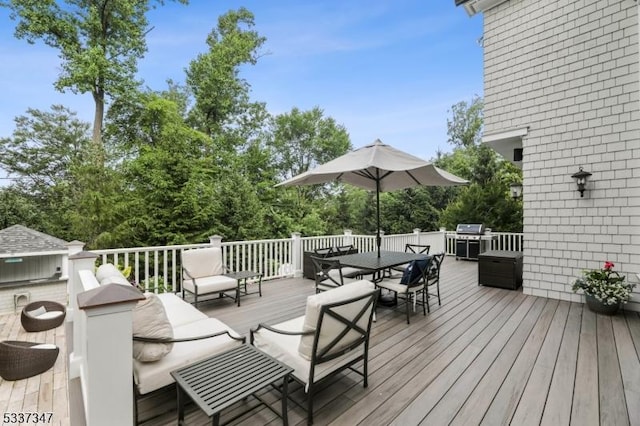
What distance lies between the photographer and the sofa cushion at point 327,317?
6.61 ft

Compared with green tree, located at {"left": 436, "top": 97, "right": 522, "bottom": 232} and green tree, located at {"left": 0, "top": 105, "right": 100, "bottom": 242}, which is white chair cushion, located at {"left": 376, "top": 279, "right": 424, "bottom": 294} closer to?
green tree, located at {"left": 436, "top": 97, "right": 522, "bottom": 232}

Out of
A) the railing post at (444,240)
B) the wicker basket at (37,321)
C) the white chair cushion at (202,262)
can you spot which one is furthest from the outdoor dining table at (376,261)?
the railing post at (444,240)

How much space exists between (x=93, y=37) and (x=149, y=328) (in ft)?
46.2

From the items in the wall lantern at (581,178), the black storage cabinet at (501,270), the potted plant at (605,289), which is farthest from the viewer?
the black storage cabinet at (501,270)

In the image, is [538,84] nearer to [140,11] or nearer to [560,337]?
[560,337]

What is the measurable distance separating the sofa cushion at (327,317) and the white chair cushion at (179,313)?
1381mm

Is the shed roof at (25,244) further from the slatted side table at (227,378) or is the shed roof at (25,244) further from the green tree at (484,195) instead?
the green tree at (484,195)

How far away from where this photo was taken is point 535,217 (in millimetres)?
5285

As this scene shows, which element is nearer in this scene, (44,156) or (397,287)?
(397,287)

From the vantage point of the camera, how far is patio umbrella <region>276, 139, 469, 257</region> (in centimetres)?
393

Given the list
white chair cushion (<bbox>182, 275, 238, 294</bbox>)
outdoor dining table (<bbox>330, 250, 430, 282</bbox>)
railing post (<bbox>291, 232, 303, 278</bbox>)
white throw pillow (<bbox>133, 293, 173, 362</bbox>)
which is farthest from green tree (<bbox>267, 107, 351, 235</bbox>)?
white throw pillow (<bbox>133, 293, 173, 362</bbox>)

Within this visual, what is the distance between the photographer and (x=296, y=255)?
6746 mm

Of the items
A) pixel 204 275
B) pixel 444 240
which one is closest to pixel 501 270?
pixel 444 240

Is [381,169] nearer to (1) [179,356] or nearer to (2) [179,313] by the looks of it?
(2) [179,313]
